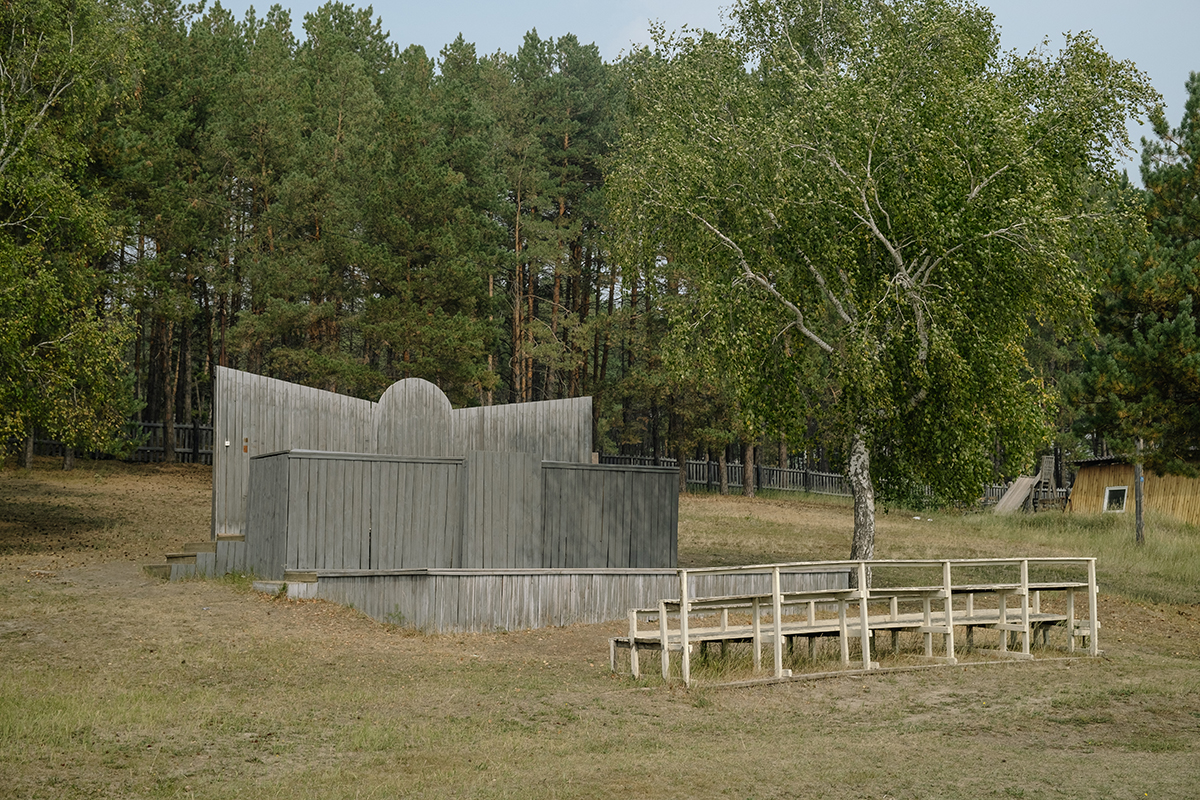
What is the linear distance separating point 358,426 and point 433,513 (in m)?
3.27

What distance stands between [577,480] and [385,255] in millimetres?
17513

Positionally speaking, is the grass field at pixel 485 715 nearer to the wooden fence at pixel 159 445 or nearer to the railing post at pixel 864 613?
the railing post at pixel 864 613

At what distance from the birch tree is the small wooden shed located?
46.8 feet

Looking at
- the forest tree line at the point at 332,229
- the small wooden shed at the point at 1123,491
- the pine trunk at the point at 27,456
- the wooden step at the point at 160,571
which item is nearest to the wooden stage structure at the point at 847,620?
the forest tree line at the point at 332,229

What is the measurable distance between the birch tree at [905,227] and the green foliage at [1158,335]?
1892mm

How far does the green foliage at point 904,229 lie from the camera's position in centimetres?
1752

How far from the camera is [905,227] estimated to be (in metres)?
18.0

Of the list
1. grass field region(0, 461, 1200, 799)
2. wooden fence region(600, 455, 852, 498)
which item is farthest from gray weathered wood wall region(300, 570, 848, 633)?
wooden fence region(600, 455, 852, 498)

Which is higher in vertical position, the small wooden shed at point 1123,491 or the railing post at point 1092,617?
the small wooden shed at point 1123,491

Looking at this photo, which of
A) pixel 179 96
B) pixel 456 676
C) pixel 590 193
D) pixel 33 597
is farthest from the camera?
pixel 590 193

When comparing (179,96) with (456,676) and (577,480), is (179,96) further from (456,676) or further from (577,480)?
(456,676)

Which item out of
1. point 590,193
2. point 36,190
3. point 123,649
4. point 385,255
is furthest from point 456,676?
point 590,193

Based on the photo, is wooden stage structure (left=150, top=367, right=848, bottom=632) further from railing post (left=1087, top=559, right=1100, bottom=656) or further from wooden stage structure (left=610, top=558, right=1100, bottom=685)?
railing post (left=1087, top=559, right=1100, bottom=656)

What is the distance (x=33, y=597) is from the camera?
1512 cm
